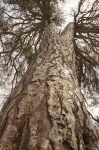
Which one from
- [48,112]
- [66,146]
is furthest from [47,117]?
[66,146]

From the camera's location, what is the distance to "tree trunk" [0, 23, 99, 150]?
138 cm

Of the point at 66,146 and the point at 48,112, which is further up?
the point at 48,112

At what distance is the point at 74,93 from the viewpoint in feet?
7.09

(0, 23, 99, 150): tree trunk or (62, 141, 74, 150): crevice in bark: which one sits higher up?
(0, 23, 99, 150): tree trunk

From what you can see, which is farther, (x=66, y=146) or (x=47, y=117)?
(x=47, y=117)

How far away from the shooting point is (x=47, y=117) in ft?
5.25

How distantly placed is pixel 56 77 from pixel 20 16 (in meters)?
5.05

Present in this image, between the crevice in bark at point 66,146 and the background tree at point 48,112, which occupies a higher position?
the background tree at point 48,112

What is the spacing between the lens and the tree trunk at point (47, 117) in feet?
4.52

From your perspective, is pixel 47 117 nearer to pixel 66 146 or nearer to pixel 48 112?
pixel 48 112

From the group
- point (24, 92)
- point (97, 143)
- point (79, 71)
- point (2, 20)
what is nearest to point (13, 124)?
point (24, 92)

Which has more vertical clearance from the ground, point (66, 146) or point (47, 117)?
point (47, 117)

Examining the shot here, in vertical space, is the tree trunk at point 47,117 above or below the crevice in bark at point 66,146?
above

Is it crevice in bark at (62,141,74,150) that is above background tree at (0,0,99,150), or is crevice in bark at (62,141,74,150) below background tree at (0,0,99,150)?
below
